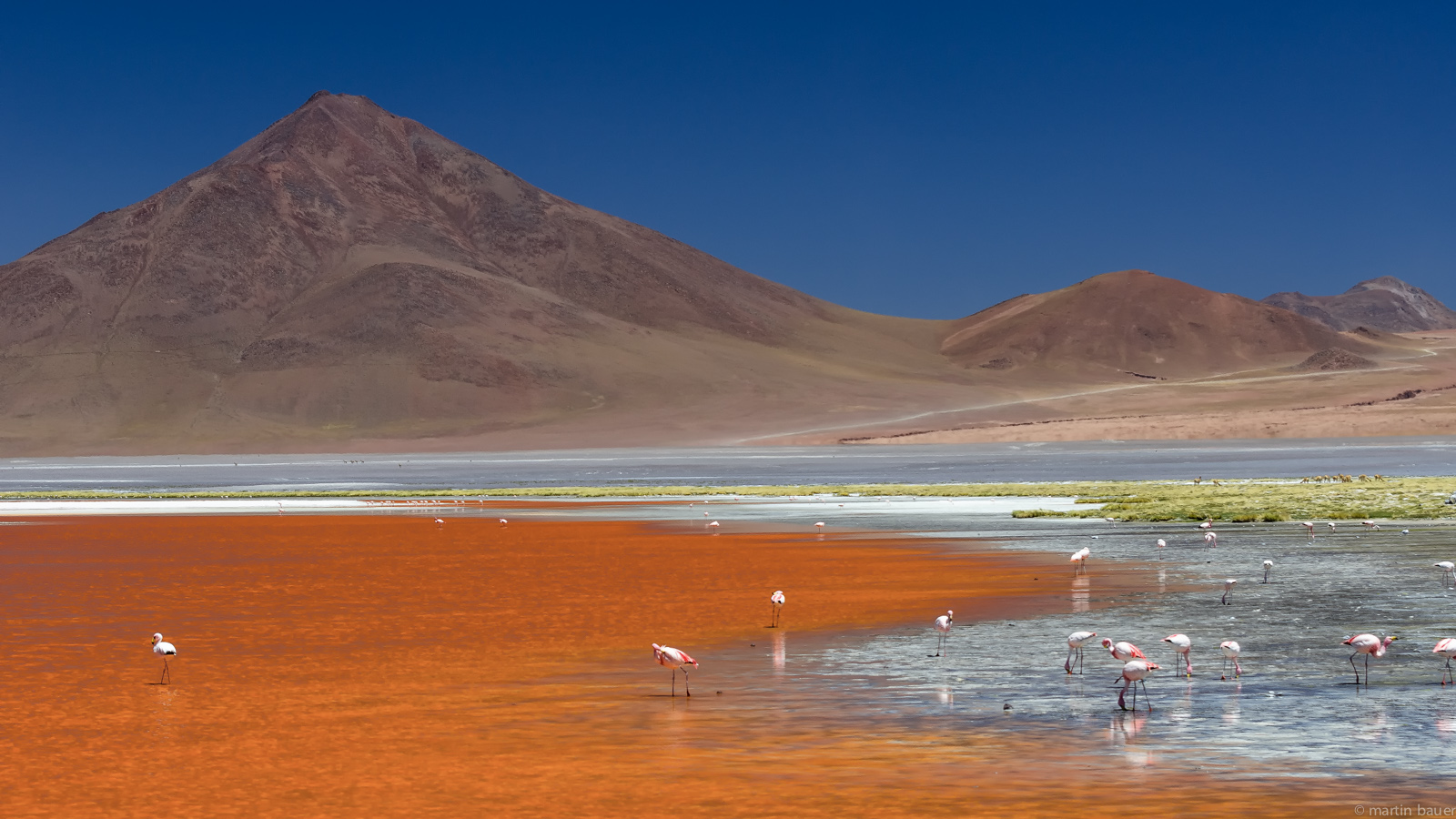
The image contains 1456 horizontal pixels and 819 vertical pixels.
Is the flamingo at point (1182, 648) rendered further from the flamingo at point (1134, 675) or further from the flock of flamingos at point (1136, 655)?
A: the flamingo at point (1134, 675)

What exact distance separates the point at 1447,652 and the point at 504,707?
6802 millimetres

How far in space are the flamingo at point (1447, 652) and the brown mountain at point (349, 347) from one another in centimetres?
11729

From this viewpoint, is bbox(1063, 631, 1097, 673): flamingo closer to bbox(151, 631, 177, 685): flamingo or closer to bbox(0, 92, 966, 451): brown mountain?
bbox(151, 631, 177, 685): flamingo

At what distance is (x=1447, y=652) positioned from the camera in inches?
432

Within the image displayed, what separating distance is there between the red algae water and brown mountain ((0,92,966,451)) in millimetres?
109093

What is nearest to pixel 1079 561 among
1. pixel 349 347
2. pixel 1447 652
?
pixel 1447 652

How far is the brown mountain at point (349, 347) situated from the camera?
146 m

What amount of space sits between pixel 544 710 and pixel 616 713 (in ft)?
1.85

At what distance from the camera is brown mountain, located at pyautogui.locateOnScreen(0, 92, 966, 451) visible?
14625 cm

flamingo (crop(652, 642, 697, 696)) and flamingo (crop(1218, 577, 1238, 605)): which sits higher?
flamingo (crop(1218, 577, 1238, 605))

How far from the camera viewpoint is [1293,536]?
997 inches

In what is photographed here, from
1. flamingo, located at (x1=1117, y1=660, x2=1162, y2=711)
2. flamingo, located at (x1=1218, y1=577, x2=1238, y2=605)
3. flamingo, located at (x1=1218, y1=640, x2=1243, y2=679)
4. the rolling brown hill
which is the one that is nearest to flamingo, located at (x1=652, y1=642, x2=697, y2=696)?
flamingo, located at (x1=1117, y1=660, x2=1162, y2=711)

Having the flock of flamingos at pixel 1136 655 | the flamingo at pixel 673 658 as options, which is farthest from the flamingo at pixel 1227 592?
the flamingo at pixel 673 658

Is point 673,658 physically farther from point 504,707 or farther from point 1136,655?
point 1136,655
